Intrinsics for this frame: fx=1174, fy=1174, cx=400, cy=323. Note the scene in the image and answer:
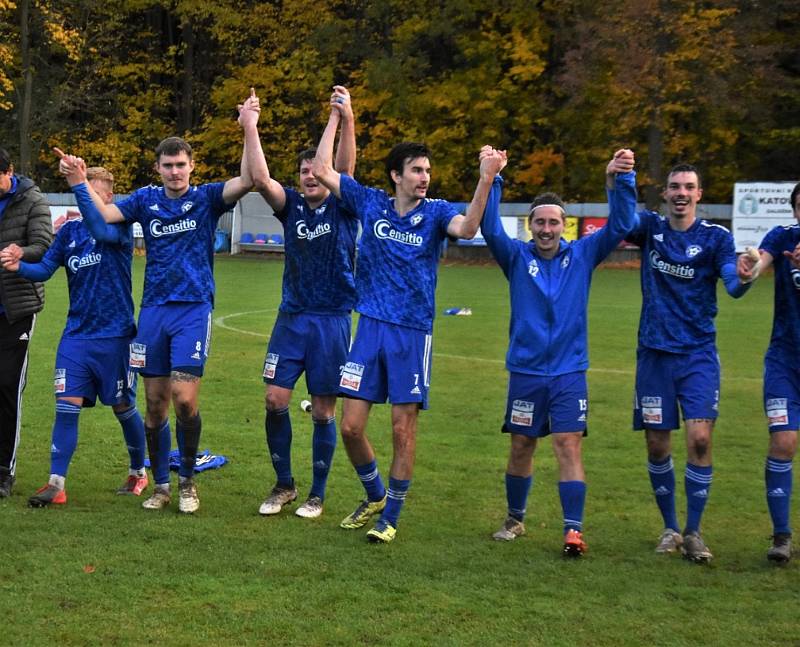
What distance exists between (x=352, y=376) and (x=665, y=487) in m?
1.95

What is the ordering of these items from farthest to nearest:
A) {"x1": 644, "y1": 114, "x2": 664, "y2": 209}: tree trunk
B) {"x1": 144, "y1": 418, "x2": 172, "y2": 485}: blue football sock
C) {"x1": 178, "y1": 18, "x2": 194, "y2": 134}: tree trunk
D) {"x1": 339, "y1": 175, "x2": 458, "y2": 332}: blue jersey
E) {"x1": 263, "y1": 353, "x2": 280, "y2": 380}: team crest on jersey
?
1. {"x1": 178, "y1": 18, "x2": 194, "y2": 134}: tree trunk
2. {"x1": 644, "y1": 114, "x2": 664, "y2": 209}: tree trunk
3. {"x1": 144, "y1": 418, "x2": 172, "y2": 485}: blue football sock
4. {"x1": 263, "y1": 353, "x2": 280, "y2": 380}: team crest on jersey
5. {"x1": 339, "y1": 175, "x2": 458, "y2": 332}: blue jersey

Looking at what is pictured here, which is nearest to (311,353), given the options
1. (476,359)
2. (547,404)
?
(547,404)

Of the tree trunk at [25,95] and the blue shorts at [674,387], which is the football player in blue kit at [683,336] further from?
the tree trunk at [25,95]

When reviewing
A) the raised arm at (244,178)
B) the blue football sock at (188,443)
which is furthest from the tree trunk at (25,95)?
the blue football sock at (188,443)

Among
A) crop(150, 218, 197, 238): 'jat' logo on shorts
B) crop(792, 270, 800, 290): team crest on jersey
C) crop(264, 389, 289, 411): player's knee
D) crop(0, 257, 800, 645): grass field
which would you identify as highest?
crop(150, 218, 197, 238): 'jat' logo on shorts

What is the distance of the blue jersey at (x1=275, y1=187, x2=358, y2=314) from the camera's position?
7449mm

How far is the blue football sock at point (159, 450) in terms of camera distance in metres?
7.62

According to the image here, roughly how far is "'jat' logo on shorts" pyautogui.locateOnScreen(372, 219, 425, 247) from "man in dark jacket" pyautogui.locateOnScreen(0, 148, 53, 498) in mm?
2462

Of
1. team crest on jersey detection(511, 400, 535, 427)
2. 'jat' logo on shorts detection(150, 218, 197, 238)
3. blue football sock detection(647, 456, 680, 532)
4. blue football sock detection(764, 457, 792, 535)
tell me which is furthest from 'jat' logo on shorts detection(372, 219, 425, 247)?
blue football sock detection(764, 457, 792, 535)

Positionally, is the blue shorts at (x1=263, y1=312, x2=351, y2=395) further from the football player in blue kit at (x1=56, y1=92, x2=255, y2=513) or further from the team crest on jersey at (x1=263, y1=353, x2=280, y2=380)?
the football player in blue kit at (x1=56, y1=92, x2=255, y2=513)

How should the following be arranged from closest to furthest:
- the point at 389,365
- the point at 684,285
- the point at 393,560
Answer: the point at 393,560 < the point at 684,285 < the point at 389,365

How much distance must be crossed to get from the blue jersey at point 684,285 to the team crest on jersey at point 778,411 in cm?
47

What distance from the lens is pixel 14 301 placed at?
7.87 meters

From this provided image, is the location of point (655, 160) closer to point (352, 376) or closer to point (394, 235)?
point (394, 235)
